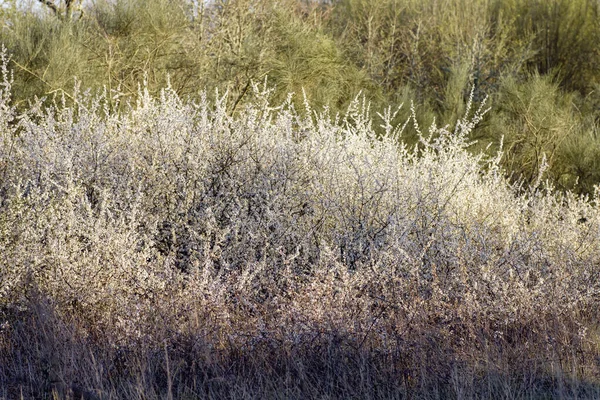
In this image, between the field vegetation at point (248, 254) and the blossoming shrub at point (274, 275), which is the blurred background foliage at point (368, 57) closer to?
the field vegetation at point (248, 254)

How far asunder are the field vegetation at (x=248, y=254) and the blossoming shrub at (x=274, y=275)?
20 millimetres

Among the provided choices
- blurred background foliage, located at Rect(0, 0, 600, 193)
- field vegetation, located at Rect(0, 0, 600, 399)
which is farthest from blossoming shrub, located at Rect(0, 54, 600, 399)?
blurred background foliage, located at Rect(0, 0, 600, 193)

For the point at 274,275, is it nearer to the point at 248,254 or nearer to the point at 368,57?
the point at 248,254

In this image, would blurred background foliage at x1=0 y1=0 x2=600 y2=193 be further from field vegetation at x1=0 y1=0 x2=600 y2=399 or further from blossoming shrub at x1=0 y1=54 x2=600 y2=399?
blossoming shrub at x1=0 y1=54 x2=600 y2=399

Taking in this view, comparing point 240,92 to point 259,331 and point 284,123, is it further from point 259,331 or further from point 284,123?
point 259,331

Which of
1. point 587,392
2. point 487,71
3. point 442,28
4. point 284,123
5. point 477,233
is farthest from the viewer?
point 442,28

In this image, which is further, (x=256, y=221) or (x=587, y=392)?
(x=256, y=221)

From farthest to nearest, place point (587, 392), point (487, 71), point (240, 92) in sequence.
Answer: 1. point (487, 71)
2. point (240, 92)
3. point (587, 392)

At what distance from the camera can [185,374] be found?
4355mm

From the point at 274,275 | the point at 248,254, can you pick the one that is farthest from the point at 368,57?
the point at 274,275

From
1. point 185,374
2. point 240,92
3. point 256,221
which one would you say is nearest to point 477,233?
point 256,221

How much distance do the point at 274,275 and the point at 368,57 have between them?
1148cm

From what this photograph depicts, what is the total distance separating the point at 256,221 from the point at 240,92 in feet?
18.7

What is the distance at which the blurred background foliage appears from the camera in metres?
10.4
